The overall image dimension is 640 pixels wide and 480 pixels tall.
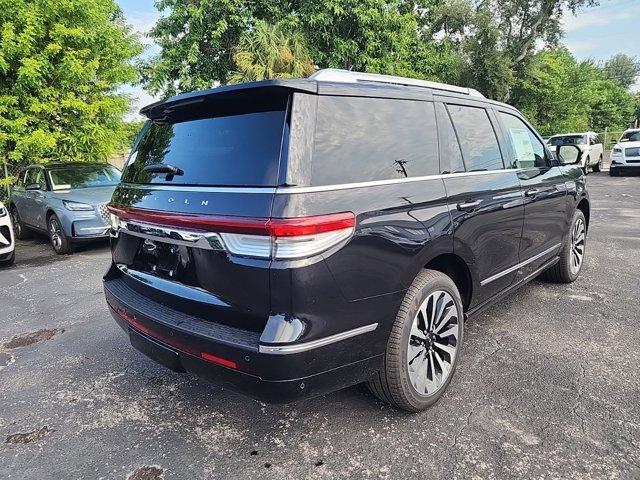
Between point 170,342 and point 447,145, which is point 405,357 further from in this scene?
point 447,145

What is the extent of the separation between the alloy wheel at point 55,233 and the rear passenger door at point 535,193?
6.97 meters

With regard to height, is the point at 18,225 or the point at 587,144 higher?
the point at 587,144

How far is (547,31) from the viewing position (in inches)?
935

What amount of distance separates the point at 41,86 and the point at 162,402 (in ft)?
30.7

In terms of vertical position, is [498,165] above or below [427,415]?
above

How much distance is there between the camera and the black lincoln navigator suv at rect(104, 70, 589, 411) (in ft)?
6.50

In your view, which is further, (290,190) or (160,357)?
(160,357)

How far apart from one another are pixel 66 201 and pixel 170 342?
614cm

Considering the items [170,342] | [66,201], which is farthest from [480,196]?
A: [66,201]

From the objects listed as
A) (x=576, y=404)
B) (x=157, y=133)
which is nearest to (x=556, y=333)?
(x=576, y=404)

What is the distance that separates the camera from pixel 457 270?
9.82ft

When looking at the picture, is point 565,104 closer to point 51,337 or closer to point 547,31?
point 547,31

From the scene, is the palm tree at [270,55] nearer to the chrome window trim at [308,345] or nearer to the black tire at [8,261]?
the black tire at [8,261]

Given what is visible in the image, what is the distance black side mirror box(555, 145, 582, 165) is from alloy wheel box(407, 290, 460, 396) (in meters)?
2.70
